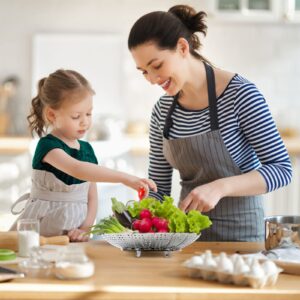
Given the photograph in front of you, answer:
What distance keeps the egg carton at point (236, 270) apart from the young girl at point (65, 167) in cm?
73

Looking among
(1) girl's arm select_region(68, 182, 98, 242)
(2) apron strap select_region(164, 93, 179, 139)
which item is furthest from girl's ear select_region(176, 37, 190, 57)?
(1) girl's arm select_region(68, 182, 98, 242)

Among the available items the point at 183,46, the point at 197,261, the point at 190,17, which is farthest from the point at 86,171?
the point at 197,261

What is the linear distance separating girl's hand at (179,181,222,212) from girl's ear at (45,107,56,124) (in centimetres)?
80

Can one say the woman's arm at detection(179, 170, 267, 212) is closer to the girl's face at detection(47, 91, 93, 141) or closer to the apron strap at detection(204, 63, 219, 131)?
the apron strap at detection(204, 63, 219, 131)

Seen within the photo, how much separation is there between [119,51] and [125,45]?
2.5 inches

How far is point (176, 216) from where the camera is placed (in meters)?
2.56

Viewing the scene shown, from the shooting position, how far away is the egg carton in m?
2.05

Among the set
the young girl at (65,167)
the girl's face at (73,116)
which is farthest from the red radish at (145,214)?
the girl's face at (73,116)

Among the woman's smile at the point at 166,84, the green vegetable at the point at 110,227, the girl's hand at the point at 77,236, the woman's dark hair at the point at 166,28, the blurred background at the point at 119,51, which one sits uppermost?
the blurred background at the point at 119,51

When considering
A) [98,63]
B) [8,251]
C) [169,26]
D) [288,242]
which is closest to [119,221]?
[8,251]

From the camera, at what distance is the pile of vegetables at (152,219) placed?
2.53 meters

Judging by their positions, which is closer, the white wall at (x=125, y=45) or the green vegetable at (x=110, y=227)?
the green vegetable at (x=110, y=227)

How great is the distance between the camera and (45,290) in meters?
2.03

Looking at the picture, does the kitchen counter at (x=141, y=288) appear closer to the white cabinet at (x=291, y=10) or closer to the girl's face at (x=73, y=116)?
the girl's face at (x=73, y=116)
